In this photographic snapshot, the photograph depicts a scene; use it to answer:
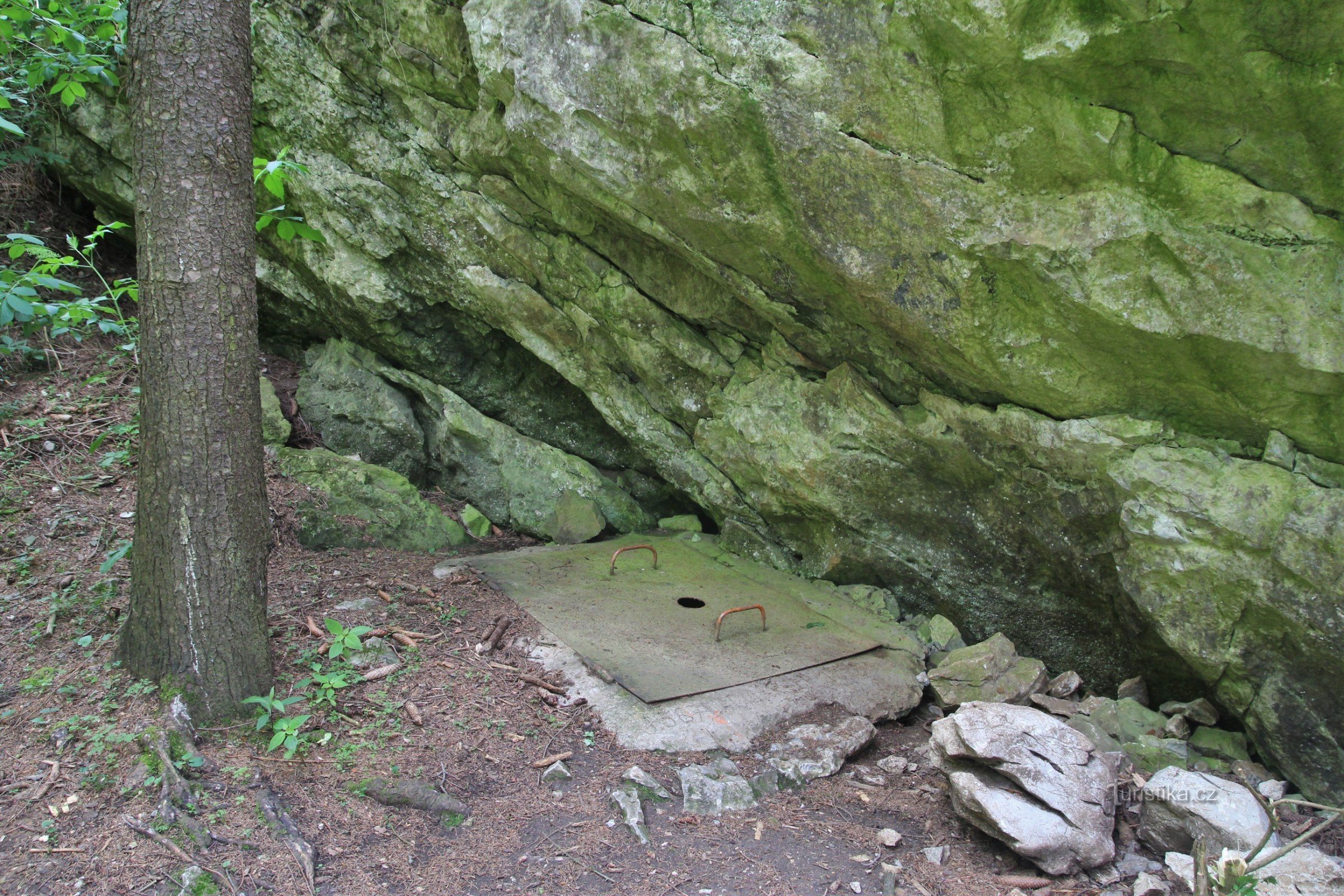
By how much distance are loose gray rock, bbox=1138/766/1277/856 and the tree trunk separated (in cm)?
356

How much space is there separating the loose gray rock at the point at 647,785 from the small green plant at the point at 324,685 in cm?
129

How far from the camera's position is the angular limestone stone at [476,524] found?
569 centimetres

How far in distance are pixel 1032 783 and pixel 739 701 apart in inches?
51.9

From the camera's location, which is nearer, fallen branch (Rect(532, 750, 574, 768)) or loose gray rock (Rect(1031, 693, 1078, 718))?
fallen branch (Rect(532, 750, 574, 768))

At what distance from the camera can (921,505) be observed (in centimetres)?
460

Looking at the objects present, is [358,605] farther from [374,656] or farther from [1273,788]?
[1273,788]

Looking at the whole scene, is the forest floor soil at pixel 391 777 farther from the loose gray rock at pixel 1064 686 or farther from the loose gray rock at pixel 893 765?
the loose gray rock at pixel 1064 686

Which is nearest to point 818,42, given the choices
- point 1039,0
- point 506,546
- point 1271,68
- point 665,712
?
point 1039,0

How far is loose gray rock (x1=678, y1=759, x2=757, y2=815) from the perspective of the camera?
122 inches

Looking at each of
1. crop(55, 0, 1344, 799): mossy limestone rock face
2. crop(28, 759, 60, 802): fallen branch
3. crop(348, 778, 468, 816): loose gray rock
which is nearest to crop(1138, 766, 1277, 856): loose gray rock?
crop(55, 0, 1344, 799): mossy limestone rock face

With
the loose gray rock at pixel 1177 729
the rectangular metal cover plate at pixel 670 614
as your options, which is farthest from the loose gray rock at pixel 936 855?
the loose gray rock at pixel 1177 729

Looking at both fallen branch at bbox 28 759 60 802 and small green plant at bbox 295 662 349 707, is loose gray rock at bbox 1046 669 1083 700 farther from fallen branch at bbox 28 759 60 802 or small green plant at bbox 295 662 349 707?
fallen branch at bbox 28 759 60 802

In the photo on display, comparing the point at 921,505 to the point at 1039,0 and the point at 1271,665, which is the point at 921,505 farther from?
the point at 1039,0

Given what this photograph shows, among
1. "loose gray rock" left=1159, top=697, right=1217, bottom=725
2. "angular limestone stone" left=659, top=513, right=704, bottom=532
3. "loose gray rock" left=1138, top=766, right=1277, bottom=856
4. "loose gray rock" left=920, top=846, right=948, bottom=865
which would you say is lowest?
"angular limestone stone" left=659, top=513, right=704, bottom=532
